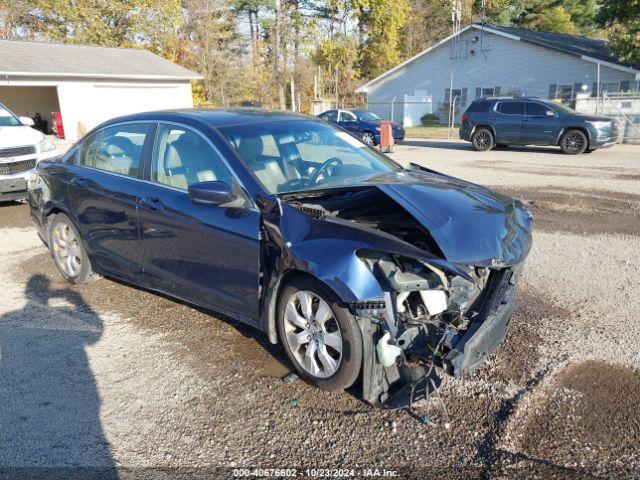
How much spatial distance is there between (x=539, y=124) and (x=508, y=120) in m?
1.01

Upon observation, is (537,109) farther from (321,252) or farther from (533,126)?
(321,252)

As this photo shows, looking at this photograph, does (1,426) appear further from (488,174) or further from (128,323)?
(488,174)

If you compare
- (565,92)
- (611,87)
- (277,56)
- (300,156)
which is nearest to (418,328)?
(300,156)

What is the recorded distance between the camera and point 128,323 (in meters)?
4.49

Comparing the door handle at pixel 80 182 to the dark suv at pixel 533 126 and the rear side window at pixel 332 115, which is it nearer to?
the dark suv at pixel 533 126

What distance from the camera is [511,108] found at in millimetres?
17391

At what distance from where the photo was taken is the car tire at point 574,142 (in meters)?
16.1

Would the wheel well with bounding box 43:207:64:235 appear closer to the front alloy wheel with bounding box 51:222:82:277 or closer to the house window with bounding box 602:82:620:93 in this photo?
the front alloy wheel with bounding box 51:222:82:277

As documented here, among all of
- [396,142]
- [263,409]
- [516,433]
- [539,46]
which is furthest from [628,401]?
[539,46]

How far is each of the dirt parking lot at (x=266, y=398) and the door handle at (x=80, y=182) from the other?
106 cm

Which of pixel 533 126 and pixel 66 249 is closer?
pixel 66 249

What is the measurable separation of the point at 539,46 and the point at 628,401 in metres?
30.9

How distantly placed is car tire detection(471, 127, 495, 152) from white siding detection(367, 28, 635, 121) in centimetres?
1471

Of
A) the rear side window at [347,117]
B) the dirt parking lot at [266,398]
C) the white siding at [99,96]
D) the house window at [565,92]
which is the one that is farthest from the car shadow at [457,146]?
the dirt parking lot at [266,398]
